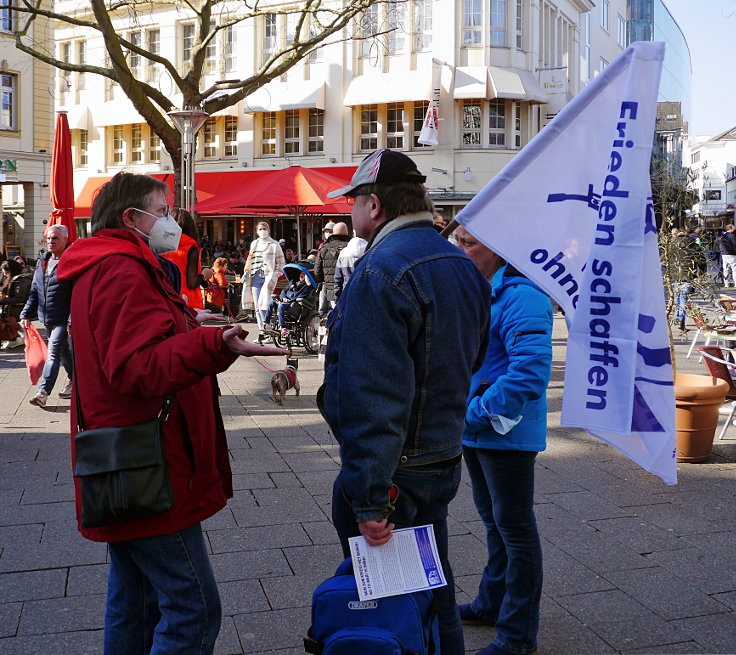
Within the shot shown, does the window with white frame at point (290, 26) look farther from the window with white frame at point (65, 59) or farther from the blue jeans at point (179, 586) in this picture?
the blue jeans at point (179, 586)

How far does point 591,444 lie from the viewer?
707cm

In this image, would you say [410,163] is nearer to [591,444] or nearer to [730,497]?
[730,497]

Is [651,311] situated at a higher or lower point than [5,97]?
lower

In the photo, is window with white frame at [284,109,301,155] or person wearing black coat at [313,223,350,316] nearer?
person wearing black coat at [313,223,350,316]

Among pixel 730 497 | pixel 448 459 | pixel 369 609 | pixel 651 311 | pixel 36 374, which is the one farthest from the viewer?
pixel 36 374

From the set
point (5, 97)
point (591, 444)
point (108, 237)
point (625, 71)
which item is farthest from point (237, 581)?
point (5, 97)

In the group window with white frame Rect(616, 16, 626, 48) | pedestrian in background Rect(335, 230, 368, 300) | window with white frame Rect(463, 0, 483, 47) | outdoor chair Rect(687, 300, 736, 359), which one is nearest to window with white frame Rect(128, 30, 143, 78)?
window with white frame Rect(463, 0, 483, 47)

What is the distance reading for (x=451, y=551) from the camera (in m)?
4.58

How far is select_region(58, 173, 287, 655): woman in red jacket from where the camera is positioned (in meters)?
2.40

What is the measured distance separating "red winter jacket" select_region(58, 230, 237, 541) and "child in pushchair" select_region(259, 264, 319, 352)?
9.93 meters

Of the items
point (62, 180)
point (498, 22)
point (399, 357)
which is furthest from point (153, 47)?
point (399, 357)

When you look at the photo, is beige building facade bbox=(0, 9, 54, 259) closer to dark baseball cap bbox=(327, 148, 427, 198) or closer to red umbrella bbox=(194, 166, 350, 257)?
red umbrella bbox=(194, 166, 350, 257)

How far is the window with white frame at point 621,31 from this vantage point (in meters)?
47.2

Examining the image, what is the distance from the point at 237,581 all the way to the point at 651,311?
232cm
